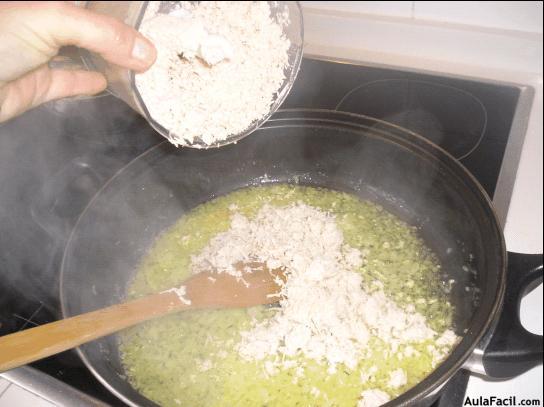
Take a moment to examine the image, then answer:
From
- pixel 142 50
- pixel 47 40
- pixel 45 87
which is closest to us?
pixel 142 50

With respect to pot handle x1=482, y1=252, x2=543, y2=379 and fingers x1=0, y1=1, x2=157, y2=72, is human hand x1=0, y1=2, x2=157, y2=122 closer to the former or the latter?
fingers x1=0, y1=1, x2=157, y2=72

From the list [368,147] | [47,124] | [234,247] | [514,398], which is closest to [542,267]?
[514,398]

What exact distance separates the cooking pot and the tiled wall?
2.80 ft

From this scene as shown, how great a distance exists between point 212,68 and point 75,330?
0.69 m

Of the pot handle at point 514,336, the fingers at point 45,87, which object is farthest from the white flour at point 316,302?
the fingers at point 45,87

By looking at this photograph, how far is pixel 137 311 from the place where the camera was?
1.20m

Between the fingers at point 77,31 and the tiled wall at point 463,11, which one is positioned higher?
the tiled wall at point 463,11

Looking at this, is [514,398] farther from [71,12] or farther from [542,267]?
[71,12]

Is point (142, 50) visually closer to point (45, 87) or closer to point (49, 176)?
point (45, 87)

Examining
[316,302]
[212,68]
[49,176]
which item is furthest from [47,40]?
[316,302]

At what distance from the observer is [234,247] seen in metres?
1.46

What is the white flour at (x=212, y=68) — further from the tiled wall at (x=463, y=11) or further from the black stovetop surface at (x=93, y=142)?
the tiled wall at (x=463, y=11)

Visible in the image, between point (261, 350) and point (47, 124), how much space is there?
3.76 ft

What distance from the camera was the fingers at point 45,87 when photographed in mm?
1309
